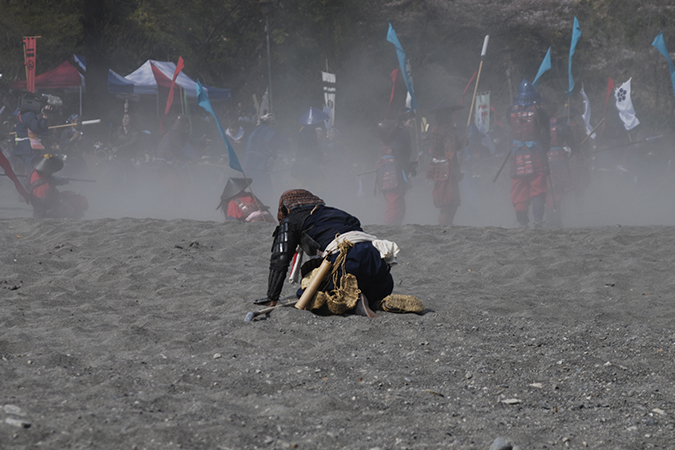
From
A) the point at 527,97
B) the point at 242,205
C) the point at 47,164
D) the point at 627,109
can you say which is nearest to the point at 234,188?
the point at 242,205

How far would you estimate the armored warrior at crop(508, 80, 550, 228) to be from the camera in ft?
30.1

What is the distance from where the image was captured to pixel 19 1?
19.9 meters

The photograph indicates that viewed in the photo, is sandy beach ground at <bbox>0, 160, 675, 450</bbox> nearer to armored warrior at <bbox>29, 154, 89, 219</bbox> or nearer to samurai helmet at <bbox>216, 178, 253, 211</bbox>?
samurai helmet at <bbox>216, 178, 253, 211</bbox>

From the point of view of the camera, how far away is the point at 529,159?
9.16 metres

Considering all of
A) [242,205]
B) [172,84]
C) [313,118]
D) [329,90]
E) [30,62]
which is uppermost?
[30,62]

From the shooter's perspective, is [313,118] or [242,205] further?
[313,118]

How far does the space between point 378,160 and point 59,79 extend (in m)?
Result: 12.6

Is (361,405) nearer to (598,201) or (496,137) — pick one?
(598,201)

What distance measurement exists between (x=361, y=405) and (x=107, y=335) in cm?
165

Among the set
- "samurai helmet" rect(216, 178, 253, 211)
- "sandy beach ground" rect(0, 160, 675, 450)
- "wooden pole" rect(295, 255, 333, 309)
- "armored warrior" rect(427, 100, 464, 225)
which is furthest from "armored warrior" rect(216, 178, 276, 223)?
"wooden pole" rect(295, 255, 333, 309)

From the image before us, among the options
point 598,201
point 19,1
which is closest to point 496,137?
point 598,201

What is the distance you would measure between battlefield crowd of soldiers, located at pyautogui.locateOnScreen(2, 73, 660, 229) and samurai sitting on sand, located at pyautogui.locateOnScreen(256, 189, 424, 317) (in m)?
3.87

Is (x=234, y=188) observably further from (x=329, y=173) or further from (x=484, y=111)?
(x=484, y=111)

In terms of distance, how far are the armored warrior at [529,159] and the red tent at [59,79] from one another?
1374 cm
